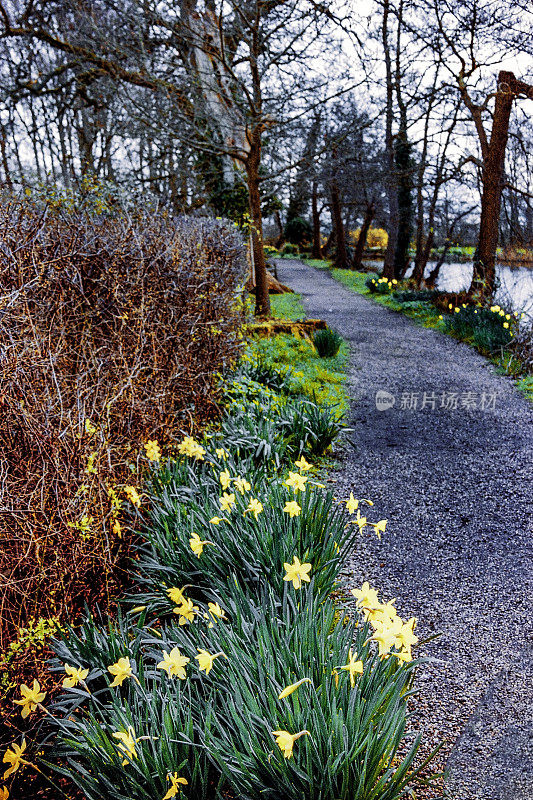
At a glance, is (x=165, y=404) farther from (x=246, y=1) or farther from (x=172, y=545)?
(x=246, y=1)

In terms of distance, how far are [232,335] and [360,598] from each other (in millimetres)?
3701

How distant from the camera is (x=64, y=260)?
3.27 meters

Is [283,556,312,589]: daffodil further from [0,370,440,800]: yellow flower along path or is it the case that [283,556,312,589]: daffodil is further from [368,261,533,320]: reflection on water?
[368,261,533,320]: reflection on water

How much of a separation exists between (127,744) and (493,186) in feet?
33.0

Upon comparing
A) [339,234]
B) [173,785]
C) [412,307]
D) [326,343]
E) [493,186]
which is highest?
[339,234]

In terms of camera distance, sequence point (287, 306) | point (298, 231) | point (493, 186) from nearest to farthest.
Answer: point (493, 186), point (287, 306), point (298, 231)

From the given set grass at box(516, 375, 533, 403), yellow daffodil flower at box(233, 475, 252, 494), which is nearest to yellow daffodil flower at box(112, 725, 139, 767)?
yellow daffodil flower at box(233, 475, 252, 494)

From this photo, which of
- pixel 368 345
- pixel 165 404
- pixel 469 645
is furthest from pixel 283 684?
pixel 368 345

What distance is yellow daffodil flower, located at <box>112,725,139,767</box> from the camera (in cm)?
136

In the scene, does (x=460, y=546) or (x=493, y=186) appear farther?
(x=493, y=186)

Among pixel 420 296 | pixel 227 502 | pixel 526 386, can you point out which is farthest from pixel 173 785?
pixel 420 296

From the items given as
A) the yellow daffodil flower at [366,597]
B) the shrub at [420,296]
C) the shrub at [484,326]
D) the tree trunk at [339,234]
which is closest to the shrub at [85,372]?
the yellow daffodil flower at [366,597]

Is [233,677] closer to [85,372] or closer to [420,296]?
[85,372]

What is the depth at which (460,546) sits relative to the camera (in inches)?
124
